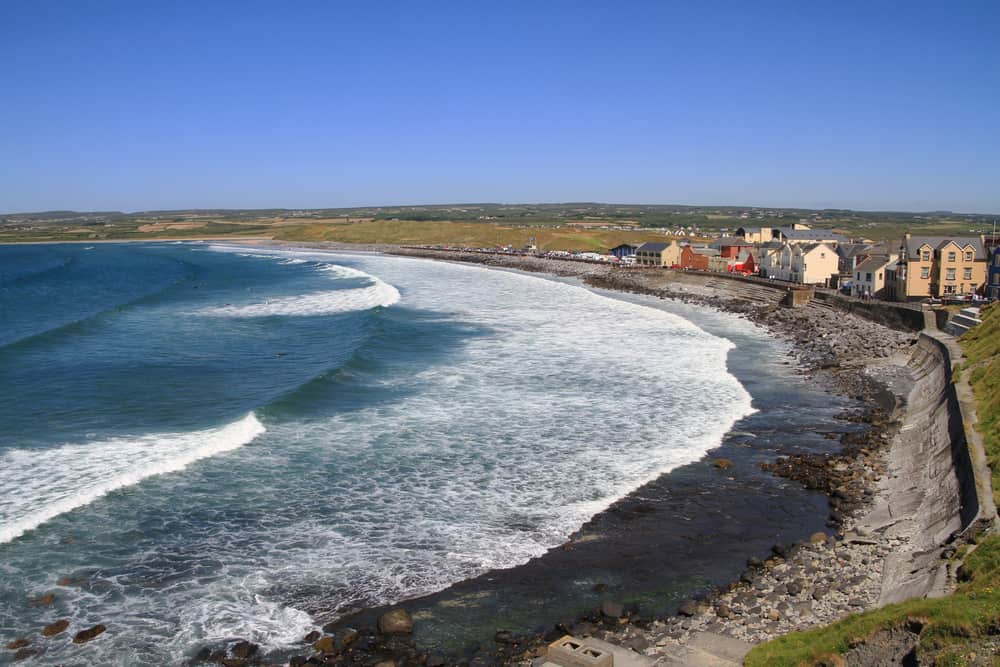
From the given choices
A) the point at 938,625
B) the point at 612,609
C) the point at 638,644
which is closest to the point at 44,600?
the point at 612,609

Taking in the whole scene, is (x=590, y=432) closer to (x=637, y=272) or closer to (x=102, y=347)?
(x=102, y=347)

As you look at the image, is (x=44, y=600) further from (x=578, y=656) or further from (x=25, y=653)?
(x=578, y=656)

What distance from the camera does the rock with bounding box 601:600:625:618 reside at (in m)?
12.8

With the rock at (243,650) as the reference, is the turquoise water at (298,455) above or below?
above

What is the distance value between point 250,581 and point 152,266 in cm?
9597

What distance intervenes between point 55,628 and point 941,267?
49.8 metres

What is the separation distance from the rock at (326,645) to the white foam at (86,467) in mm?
7971

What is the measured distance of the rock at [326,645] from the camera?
39.2 feet

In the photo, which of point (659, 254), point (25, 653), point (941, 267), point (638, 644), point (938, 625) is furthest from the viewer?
point (659, 254)

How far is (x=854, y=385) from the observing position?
94.9 ft

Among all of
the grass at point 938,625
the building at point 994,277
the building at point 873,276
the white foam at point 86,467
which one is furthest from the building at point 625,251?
the grass at point 938,625

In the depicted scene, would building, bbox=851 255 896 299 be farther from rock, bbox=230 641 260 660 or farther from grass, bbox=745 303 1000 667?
rock, bbox=230 641 260 660

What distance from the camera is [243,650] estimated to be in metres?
11.9

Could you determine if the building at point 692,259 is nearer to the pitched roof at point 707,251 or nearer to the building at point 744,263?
the pitched roof at point 707,251
